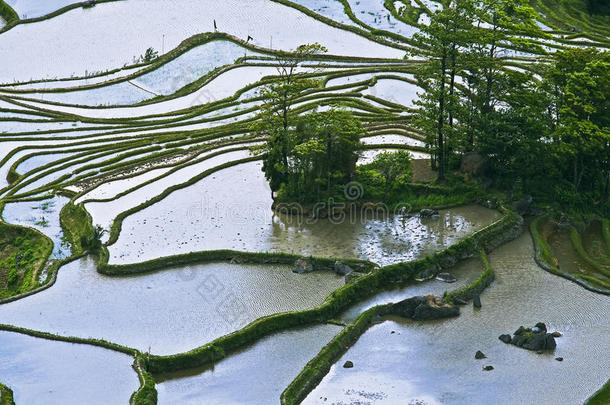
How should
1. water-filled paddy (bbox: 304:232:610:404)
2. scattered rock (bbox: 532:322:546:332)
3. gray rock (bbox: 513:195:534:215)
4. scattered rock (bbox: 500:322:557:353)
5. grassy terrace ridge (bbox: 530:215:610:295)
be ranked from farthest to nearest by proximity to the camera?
gray rock (bbox: 513:195:534:215) → grassy terrace ridge (bbox: 530:215:610:295) → scattered rock (bbox: 532:322:546:332) → scattered rock (bbox: 500:322:557:353) → water-filled paddy (bbox: 304:232:610:404)

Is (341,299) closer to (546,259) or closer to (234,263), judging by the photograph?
(234,263)

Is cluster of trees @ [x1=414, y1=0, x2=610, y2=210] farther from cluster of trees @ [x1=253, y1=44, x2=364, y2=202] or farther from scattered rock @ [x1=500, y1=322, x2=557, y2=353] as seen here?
scattered rock @ [x1=500, y1=322, x2=557, y2=353]

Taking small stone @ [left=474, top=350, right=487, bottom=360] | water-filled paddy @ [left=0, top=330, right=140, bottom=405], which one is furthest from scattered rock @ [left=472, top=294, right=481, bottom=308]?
water-filled paddy @ [left=0, top=330, right=140, bottom=405]

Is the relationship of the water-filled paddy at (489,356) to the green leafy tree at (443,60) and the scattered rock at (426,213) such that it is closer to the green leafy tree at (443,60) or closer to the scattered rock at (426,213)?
the scattered rock at (426,213)

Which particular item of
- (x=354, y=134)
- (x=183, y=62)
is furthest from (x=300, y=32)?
(x=354, y=134)

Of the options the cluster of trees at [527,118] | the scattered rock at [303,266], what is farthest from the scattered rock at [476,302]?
the cluster of trees at [527,118]

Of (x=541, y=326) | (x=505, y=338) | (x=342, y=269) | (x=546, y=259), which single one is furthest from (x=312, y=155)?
(x=541, y=326)

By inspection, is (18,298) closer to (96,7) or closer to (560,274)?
(560,274)
